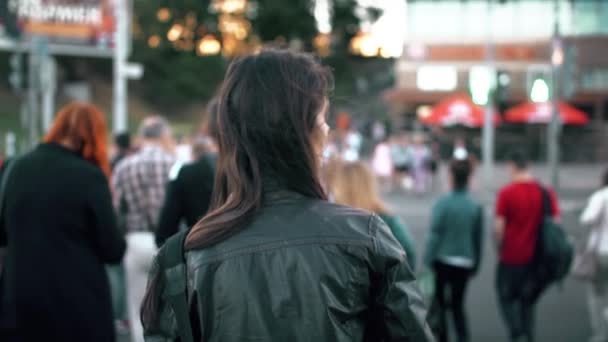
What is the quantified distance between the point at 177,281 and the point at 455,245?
17.6ft

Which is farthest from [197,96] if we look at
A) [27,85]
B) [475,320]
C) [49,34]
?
[475,320]

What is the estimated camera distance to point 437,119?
103 ft

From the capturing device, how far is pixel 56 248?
426 centimetres

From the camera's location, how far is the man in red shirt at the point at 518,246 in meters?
7.61

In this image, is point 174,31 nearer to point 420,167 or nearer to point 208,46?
point 208,46

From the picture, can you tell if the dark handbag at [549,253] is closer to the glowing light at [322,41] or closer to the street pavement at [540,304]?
the street pavement at [540,304]

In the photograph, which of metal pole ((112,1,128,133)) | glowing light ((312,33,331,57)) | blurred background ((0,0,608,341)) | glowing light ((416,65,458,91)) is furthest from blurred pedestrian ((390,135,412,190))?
glowing light ((312,33,331,57))

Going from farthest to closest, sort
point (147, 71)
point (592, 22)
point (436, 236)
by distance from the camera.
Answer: point (147, 71)
point (592, 22)
point (436, 236)

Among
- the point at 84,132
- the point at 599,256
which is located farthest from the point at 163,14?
the point at 84,132

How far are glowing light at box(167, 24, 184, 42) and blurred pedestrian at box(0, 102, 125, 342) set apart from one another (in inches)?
1717

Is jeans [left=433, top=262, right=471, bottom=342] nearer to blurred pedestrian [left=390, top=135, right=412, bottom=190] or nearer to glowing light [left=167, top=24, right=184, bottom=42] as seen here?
blurred pedestrian [left=390, top=135, right=412, bottom=190]

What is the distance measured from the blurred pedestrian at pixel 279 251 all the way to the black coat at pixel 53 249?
210cm

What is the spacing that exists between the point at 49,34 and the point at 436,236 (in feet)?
89.1

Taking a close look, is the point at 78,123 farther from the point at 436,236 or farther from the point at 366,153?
the point at 366,153
